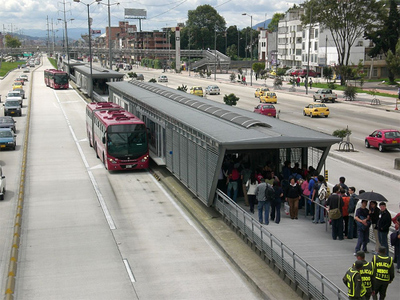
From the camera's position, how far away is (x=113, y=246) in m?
17.0

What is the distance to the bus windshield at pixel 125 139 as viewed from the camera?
2731 cm

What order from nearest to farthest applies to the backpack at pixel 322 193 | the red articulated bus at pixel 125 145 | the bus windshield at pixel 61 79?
the backpack at pixel 322 193
the red articulated bus at pixel 125 145
the bus windshield at pixel 61 79

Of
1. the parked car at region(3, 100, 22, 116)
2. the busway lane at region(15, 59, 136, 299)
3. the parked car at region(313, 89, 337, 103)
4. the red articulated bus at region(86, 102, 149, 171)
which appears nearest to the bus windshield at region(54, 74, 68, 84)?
the parked car at region(3, 100, 22, 116)

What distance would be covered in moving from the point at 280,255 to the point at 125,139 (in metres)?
14.8

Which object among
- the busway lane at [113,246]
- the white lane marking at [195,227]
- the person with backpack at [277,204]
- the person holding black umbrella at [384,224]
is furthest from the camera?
the person with backpack at [277,204]

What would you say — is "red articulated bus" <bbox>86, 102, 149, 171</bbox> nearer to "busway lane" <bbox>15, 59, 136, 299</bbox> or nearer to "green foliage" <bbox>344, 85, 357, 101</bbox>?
"busway lane" <bbox>15, 59, 136, 299</bbox>

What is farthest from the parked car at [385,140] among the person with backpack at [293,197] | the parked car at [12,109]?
the parked car at [12,109]

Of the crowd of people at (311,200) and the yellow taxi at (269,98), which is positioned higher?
the crowd of people at (311,200)

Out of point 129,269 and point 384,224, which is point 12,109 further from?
point 384,224

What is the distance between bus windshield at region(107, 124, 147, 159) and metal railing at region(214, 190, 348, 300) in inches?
366

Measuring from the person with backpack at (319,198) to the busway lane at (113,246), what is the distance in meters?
3.11

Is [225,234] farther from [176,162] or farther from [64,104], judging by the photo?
[64,104]

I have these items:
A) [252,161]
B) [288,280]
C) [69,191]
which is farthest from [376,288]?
[69,191]

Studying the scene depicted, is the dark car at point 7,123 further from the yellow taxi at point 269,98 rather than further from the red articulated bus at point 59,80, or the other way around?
the red articulated bus at point 59,80
